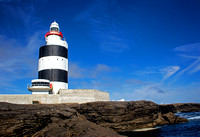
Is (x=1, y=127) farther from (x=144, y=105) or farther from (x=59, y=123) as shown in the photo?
(x=144, y=105)

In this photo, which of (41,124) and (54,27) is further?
(54,27)

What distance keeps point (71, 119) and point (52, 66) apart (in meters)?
14.0

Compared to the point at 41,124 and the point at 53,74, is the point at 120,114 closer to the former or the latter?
the point at 41,124

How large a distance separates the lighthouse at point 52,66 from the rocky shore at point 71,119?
730 centimetres

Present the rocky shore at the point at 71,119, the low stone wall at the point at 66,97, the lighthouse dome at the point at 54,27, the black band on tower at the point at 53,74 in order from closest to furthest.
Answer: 1. the rocky shore at the point at 71,119
2. the low stone wall at the point at 66,97
3. the black band on tower at the point at 53,74
4. the lighthouse dome at the point at 54,27

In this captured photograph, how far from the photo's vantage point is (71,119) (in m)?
11.6

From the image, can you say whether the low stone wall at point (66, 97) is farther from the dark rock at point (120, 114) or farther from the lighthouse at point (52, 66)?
the dark rock at point (120, 114)

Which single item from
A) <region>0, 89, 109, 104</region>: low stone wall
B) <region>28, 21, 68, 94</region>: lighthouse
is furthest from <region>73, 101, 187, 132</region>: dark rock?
<region>28, 21, 68, 94</region>: lighthouse

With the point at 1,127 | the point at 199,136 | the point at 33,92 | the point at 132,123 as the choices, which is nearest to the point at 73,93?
the point at 33,92

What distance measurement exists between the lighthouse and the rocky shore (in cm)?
730

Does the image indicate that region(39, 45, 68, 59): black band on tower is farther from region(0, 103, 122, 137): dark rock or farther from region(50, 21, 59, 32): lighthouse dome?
region(0, 103, 122, 137): dark rock

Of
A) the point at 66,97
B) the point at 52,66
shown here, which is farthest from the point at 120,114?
the point at 52,66

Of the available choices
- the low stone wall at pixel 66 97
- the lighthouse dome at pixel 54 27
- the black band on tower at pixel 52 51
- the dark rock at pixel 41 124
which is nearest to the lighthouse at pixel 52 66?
the black band on tower at pixel 52 51

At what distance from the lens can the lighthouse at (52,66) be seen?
22516 mm
